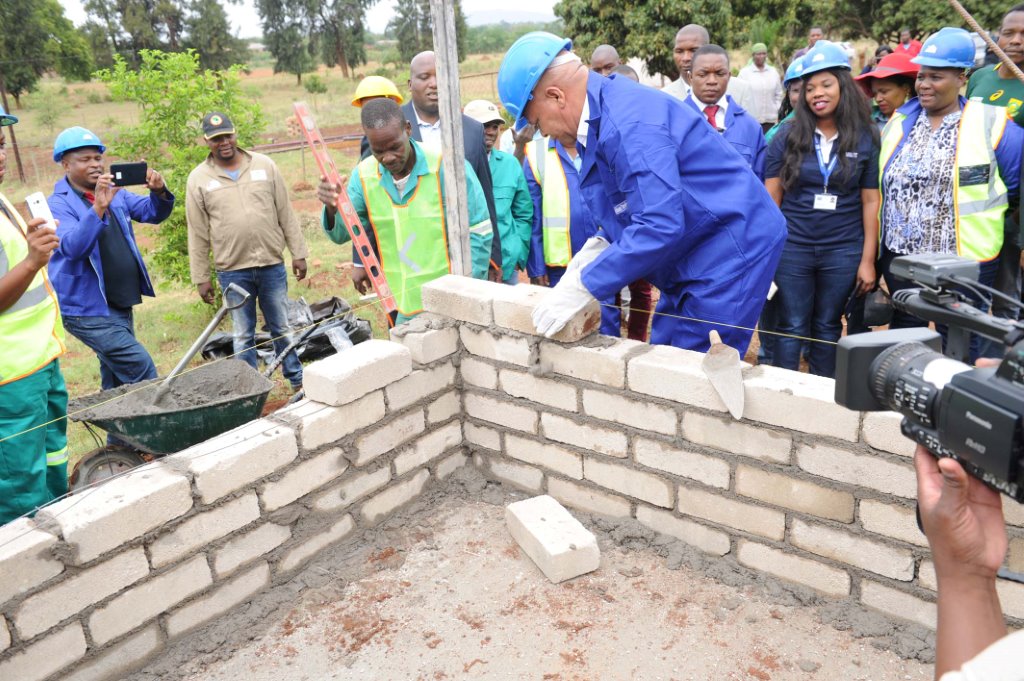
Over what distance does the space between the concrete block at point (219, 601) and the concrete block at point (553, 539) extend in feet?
3.51

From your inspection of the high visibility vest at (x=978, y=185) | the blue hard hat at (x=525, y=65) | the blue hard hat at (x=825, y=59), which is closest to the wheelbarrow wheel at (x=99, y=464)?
the blue hard hat at (x=525, y=65)

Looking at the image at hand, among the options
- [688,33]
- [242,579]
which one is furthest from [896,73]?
[242,579]

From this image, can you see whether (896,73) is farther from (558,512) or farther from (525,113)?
(558,512)

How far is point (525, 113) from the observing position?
10.6 feet

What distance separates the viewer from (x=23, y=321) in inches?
128

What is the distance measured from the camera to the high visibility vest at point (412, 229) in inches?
174

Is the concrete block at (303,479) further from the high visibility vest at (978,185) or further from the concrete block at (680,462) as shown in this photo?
the high visibility vest at (978,185)

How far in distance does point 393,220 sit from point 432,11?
4.04ft

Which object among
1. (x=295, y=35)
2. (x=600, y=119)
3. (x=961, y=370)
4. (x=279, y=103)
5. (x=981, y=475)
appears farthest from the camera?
(x=295, y=35)

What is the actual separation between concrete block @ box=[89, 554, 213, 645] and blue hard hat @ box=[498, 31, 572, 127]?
215 cm

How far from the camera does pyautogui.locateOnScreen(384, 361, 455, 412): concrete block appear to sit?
362 centimetres

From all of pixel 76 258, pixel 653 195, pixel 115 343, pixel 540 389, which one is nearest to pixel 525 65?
pixel 653 195

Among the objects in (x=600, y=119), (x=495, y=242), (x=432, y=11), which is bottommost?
(x=495, y=242)

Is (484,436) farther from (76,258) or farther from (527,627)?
(76,258)
